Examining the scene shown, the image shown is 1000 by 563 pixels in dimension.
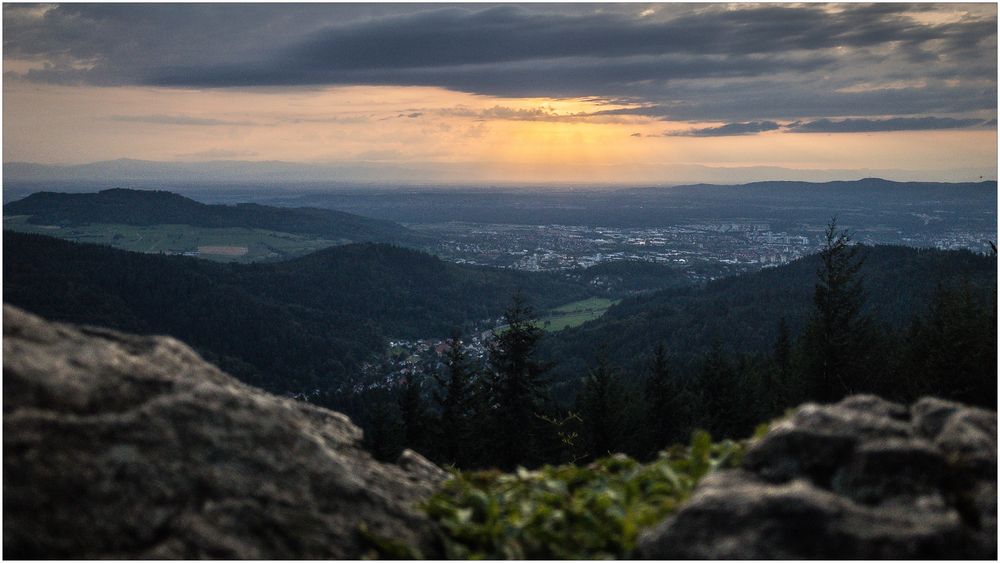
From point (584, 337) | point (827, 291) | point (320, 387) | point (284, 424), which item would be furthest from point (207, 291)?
point (284, 424)

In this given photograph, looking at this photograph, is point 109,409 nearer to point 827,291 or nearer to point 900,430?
point 900,430

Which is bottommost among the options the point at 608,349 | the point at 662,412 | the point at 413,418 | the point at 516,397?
the point at 608,349

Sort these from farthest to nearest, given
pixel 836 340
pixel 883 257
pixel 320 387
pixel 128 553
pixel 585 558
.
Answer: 1. pixel 883 257
2. pixel 320 387
3. pixel 836 340
4. pixel 585 558
5. pixel 128 553

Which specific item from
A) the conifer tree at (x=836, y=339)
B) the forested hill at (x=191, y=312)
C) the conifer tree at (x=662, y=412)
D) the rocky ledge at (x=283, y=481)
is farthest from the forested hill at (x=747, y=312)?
the rocky ledge at (x=283, y=481)

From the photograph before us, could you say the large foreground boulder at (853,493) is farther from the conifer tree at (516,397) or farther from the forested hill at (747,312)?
the forested hill at (747,312)

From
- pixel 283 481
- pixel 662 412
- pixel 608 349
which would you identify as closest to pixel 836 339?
pixel 662 412

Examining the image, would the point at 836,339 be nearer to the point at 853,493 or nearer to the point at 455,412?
the point at 455,412
